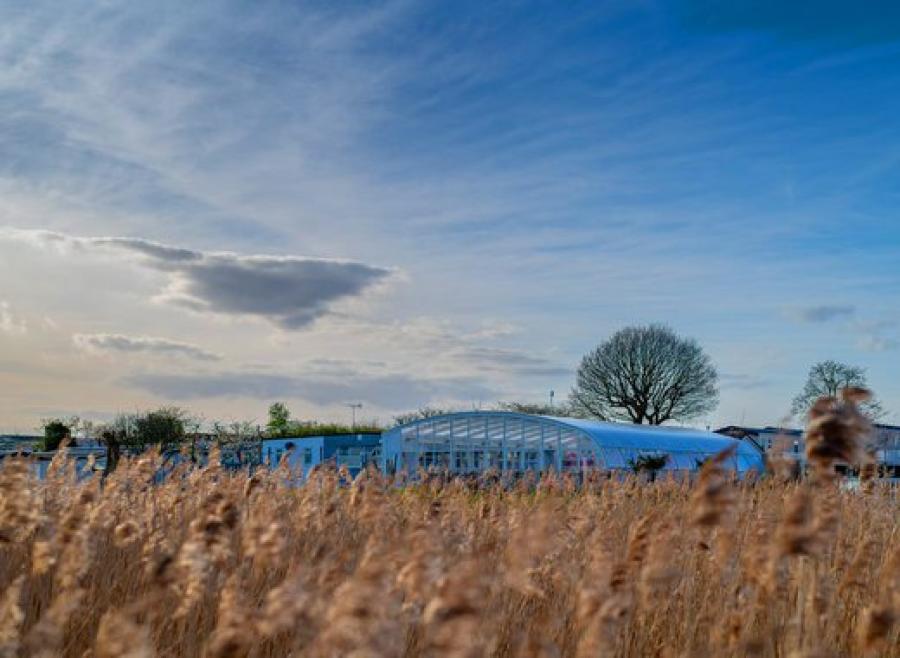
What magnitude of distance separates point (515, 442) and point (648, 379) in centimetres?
1814

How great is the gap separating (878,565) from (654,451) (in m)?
25.3

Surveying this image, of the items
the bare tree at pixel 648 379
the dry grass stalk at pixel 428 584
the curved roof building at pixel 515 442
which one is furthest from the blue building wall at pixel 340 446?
the dry grass stalk at pixel 428 584

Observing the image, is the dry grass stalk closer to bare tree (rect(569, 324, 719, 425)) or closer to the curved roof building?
the curved roof building

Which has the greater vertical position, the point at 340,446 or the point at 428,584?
the point at 340,446

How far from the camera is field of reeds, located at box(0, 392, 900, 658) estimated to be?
7.34 feet

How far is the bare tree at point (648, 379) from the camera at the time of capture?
50.8 metres

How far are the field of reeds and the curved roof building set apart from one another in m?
24.3

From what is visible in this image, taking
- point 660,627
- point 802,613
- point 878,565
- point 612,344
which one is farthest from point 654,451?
point 802,613

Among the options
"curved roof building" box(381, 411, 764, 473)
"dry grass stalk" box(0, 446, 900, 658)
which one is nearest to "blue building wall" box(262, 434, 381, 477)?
"curved roof building" box(381, 411, 764, 473)

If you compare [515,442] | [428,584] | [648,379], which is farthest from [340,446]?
[428,584]

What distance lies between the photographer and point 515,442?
3441 cm

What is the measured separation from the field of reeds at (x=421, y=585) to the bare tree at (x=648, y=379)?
43.5m

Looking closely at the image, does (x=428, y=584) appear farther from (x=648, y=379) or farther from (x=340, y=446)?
(x=648, y=379)

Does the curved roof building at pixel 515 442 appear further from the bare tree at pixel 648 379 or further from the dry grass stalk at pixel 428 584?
the dry grass stalk at pixel 428 584
